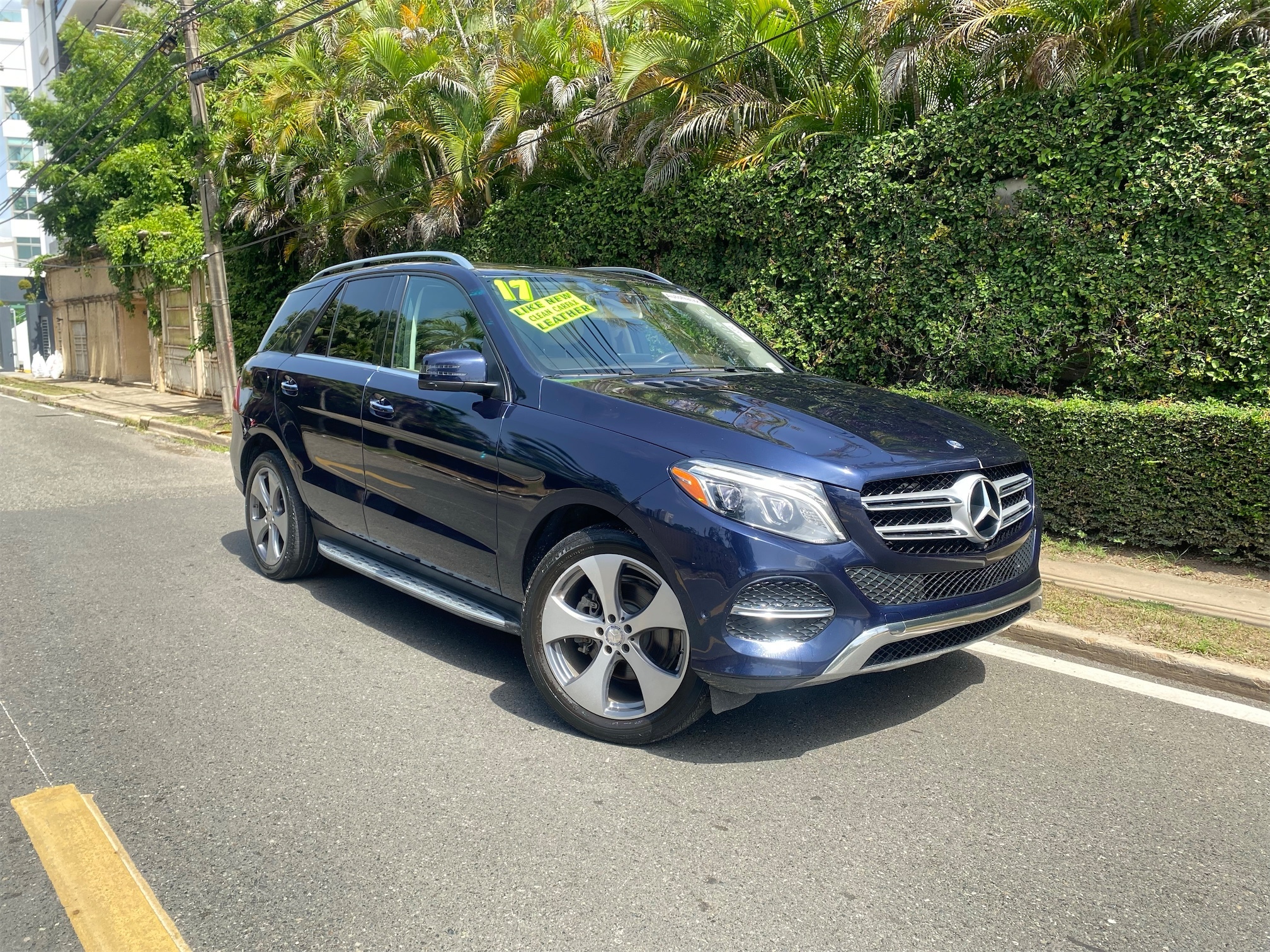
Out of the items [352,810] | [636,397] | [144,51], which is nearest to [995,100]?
[636,397]

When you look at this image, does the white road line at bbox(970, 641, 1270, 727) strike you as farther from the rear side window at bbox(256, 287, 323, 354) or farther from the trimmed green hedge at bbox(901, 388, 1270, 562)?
the rear side window at bbox(256, 287, 323, 354)

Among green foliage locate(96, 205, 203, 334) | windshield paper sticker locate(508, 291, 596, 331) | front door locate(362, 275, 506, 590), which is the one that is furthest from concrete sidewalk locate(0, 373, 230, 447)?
windshield paper sticker locate(508, 291, 596, 331)

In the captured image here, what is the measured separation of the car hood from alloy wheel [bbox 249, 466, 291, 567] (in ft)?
8.73

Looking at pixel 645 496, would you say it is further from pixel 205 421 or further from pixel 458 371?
pixel 205 421

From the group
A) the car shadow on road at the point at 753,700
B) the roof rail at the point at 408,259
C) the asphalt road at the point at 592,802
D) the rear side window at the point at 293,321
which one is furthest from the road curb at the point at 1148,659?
the rear side window at the point at 293,321

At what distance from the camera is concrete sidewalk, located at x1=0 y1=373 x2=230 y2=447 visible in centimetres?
1634

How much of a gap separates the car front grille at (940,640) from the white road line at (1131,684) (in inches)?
36.3

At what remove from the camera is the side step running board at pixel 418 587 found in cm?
427

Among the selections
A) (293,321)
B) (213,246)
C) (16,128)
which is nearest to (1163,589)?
(293,321)

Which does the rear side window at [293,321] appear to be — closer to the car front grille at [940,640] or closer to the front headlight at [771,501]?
the front headlight at [771,501]

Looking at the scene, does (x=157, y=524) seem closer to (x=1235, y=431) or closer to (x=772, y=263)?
(x=772, y=263)

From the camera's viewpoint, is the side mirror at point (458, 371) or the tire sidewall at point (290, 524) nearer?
the side mirror at point (458, 371)

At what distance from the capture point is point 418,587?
15.4 ft

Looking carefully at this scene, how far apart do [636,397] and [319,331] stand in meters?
2.60
